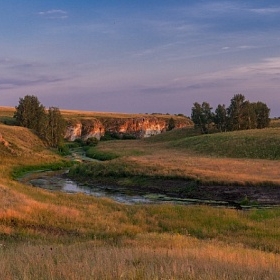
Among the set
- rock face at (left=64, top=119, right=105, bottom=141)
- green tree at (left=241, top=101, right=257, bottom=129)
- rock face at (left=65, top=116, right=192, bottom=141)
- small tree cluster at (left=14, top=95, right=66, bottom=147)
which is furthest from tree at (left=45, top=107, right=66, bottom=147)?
green tree at (left=241, top=101, right=257, bottom=129)

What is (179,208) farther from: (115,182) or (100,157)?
(100,157)

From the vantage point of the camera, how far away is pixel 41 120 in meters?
97.2

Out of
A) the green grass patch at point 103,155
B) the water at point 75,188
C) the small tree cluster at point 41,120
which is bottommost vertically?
the water at point 75,188

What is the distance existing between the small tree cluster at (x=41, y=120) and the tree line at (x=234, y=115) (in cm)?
3224

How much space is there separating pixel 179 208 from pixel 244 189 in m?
14.4

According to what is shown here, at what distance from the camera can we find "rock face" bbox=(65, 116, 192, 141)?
126 m

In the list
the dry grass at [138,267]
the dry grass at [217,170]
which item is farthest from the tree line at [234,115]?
the dry grass at [138,267]

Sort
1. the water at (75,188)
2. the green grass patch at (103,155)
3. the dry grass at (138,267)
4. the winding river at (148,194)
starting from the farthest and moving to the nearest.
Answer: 1. the green grass patch at (103,155)
2. the water at (75,188)
3. the winding river at (148,194)
4. the dry grass at (138,267)

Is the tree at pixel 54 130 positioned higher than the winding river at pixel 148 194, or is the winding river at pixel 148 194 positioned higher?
the tree at pixel 54 130

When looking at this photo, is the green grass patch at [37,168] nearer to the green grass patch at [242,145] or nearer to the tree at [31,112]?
the green grass patch at [242,145]

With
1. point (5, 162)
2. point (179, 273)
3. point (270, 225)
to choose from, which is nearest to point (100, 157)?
point (5, 162)

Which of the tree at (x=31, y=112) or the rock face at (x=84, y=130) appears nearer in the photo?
the tree at (x=31, y=112)

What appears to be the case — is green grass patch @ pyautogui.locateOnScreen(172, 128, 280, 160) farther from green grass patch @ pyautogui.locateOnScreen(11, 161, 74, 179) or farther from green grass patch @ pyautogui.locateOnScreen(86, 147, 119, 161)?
green grass patch @ pyautogui.locateOnScreen(11, 161, 74, 179)

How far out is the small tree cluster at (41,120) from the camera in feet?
307
